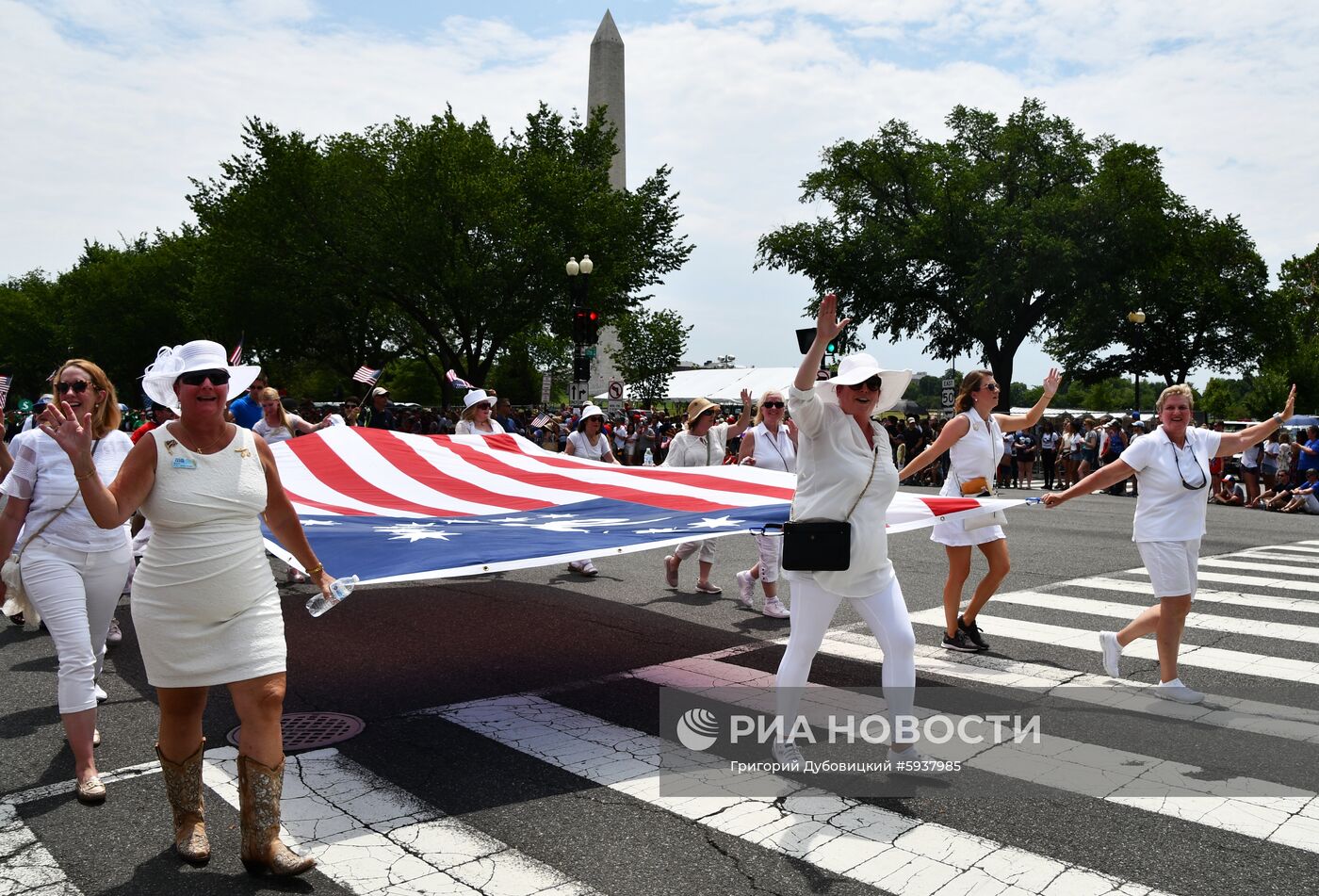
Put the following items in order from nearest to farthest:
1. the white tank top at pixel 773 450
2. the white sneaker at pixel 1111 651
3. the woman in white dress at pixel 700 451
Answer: the white sneaker at pixel 1111 651 < the white tank top at pixel 773 450 < the woman in white dress at pixel 700 451

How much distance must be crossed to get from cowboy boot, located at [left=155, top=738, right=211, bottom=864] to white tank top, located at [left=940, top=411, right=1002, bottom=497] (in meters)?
5.08

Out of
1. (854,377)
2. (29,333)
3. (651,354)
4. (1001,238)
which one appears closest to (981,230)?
(1001,238)

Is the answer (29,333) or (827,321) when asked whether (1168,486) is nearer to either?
(827,321)

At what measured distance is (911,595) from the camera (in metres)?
9.71

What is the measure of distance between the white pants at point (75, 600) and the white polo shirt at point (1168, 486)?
5.34 meters

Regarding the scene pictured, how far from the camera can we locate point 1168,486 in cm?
608

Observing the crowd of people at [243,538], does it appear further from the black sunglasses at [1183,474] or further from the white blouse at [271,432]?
the white blouse at [271,432]

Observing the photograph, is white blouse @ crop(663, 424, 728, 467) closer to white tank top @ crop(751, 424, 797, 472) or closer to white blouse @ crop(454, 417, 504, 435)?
white tank top @ crop(751, 424, 797, 472)

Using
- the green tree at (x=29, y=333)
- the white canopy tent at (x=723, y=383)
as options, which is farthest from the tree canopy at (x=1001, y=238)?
the green tree at (x=29, y=333)

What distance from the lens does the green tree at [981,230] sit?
148ft

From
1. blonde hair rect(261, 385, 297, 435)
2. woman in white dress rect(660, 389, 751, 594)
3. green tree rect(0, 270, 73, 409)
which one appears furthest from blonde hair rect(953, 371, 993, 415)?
green tree rect(0, 270, 73, 409)

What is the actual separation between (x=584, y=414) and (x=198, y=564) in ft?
22.5

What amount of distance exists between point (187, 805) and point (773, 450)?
19.9ft

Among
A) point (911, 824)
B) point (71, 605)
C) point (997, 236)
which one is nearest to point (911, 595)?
point (911, 824)
